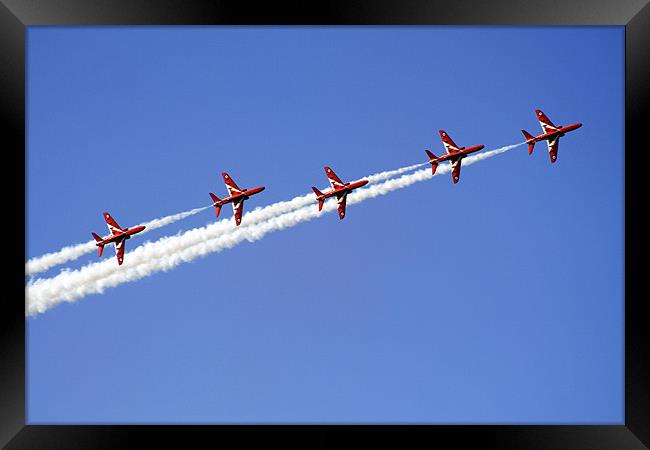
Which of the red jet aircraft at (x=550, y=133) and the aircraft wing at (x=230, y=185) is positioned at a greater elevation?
the red jet aircraft at (x=550, y=133)

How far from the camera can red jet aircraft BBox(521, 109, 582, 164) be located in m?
63.6

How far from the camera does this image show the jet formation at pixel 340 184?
59.2m

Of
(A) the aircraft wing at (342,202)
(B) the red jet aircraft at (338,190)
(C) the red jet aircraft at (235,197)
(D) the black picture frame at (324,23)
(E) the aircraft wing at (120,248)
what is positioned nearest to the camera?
(D) the black picture frame at (324,23)

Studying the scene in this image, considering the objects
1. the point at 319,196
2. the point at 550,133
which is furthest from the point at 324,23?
the point at 550,133

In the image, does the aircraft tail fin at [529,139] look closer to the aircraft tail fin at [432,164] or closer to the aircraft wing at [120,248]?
the aircraft tail fin at [432,164]

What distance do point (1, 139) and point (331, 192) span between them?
3161 cm

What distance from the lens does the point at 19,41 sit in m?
32.4

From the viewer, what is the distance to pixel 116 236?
5894 cm

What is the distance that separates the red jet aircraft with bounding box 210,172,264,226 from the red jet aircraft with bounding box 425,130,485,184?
11.3 m

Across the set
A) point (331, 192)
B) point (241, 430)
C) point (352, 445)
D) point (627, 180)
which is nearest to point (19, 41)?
point (241, 430)

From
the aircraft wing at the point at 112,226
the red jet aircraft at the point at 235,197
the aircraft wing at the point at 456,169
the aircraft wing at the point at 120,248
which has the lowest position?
the aircraft wing at the point at 120,248

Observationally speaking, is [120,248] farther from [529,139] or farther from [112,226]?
[529,139]

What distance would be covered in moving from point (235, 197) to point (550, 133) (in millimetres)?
21594

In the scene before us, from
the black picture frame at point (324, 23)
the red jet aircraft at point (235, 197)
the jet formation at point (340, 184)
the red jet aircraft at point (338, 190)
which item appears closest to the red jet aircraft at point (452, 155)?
the jet formation at point (340, 184)
